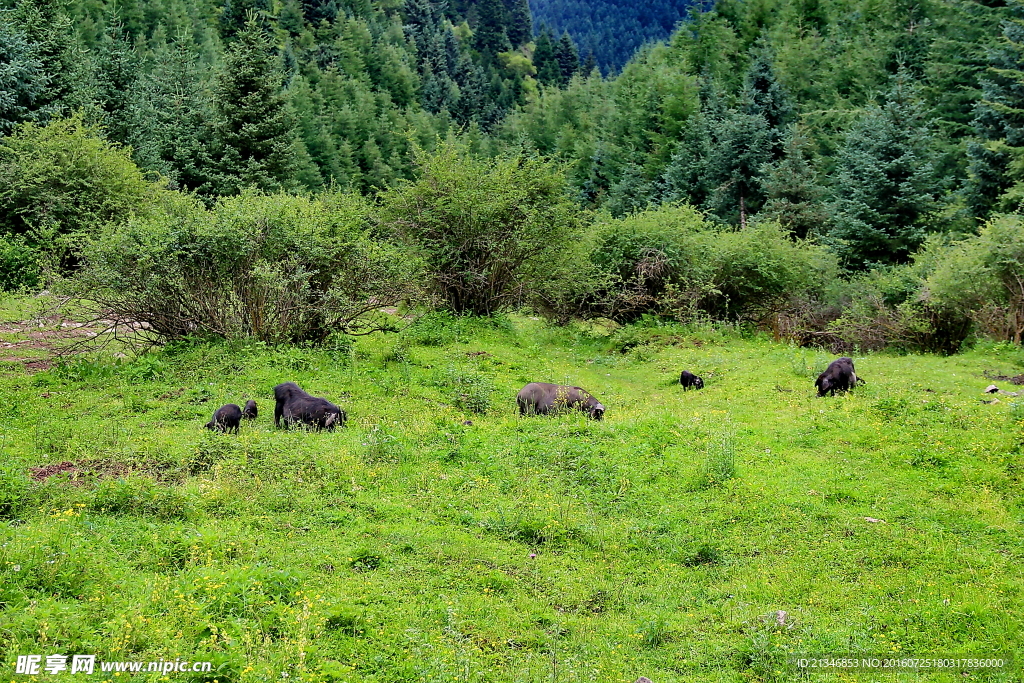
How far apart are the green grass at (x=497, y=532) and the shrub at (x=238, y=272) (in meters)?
1.98

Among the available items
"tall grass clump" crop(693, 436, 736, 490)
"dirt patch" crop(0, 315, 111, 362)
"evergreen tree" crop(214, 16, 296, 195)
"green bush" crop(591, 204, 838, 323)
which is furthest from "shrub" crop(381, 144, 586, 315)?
"evergreen tree" crop(214, 16, 296, 195)

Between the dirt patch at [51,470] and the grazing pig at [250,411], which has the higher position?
the dirt patch at [51,470]

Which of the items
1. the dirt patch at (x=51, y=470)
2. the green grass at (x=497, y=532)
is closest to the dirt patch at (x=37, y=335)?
the green grass at (x=497, y=532)

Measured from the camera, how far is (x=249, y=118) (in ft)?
135

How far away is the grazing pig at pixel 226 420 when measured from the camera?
10.7 metres

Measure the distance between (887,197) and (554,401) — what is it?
2417 centimetres

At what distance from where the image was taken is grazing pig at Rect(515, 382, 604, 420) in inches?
513

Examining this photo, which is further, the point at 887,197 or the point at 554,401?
the point at 887,197

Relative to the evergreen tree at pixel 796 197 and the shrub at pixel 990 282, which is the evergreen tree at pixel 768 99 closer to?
the evergreen tree at pixel 796 197

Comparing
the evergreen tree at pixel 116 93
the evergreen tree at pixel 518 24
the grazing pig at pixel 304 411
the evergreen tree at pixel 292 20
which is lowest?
the grazing pig at pixel 304 411

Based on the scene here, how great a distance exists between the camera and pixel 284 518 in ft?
25.5

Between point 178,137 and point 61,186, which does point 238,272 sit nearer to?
point 61,186

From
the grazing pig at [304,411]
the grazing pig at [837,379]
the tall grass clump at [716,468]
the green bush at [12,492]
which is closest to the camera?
the green bush at [12,492]

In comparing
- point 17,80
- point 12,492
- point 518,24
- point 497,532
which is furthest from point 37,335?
point 518,24
